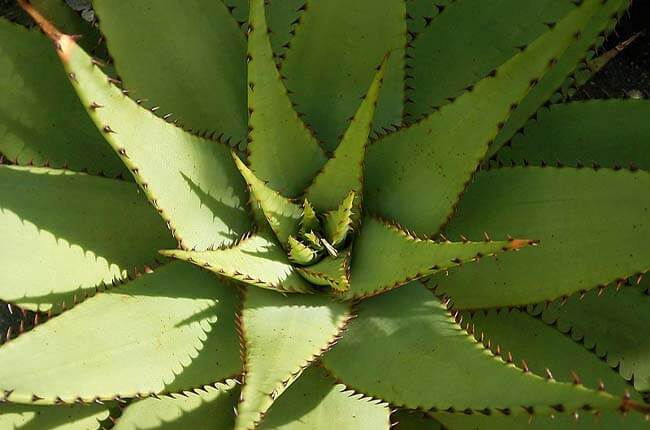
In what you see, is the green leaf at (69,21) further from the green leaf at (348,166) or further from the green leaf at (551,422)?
the green leaf at (551,422)

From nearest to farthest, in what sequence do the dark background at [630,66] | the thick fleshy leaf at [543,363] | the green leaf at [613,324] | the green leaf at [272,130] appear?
the green leaf at [272,130]
the thick fleshy leaf at [543,363]
the green leaf at [613,324]
the dark background at [630,66]

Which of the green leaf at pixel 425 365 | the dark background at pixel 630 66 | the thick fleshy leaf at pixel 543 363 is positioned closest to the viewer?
the green leaf at pixel 425 365

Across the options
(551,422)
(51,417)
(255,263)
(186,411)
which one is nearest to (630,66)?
(551,422)

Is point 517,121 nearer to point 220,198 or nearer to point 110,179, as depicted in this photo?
point 220,198

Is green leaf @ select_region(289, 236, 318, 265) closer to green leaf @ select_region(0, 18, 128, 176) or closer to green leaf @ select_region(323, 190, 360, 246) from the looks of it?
green leaf @ select_region(323, 190, 360, 246)

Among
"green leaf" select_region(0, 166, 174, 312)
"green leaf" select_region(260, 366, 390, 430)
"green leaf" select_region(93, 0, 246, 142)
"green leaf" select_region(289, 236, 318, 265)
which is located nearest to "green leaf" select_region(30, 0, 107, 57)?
"green leaf" select_region(93, 0, 246, 142)

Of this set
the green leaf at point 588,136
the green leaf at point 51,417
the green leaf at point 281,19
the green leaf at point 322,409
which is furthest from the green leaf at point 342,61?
the green leaf at point 51,417
